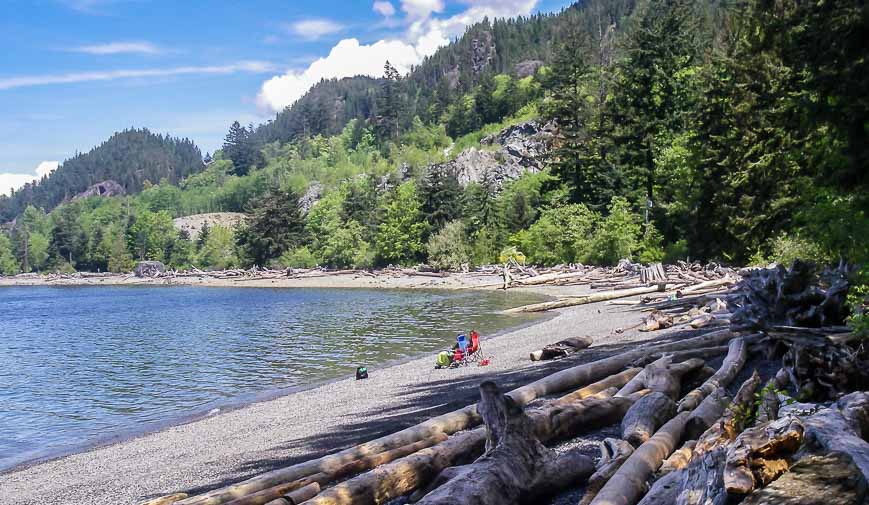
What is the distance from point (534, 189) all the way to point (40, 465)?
246 ft

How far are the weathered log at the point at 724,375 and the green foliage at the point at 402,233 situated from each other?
2546 inches

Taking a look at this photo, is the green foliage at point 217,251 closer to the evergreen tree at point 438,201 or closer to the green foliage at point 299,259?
the green foliage at point 299,259

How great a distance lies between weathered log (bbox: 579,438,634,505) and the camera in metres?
5.13

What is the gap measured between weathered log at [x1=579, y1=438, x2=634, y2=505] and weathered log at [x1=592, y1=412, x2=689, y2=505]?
0.11 meters

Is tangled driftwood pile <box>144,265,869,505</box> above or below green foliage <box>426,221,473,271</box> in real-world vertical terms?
below

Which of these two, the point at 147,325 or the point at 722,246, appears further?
the point at 147,325

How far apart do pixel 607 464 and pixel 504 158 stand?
117775 millimetres

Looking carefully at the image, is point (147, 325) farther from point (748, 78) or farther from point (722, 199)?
point (748, 78)

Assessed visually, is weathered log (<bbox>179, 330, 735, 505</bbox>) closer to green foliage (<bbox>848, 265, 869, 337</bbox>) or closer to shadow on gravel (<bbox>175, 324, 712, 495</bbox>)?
shadow on gravel (<bbox>175, 324, 712, 495</bbox>)

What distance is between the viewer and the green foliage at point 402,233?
74.9m

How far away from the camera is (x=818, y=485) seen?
321 cm

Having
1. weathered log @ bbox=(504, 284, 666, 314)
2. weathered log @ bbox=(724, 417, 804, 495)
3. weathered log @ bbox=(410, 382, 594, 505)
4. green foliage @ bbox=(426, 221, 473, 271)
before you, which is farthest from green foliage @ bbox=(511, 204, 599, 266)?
weathered log @ bbox=(724, 417, 804, 495)

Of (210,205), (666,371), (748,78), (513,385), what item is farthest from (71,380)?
(210,205)

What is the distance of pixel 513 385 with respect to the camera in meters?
11.5
